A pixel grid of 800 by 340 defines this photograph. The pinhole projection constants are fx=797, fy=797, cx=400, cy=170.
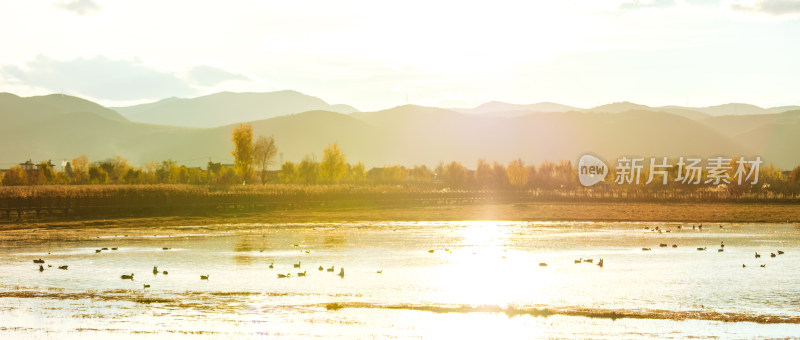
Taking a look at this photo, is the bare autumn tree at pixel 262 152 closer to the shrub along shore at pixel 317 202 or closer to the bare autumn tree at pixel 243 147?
the bare autumn tree at pixel 243 147

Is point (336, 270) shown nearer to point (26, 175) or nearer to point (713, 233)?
point (713, 233)

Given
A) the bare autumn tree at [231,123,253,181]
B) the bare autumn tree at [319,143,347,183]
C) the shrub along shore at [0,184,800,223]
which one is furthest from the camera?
the bare autumn tree at [319,143,347,183]

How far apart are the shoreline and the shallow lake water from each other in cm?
2320

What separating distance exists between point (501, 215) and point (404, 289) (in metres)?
66.0

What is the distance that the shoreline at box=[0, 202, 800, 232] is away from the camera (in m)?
88.4

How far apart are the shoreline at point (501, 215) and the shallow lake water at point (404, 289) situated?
23.2 meters

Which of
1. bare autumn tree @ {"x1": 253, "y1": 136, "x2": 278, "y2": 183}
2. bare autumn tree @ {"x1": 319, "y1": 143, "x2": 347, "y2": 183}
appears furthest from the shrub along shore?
bare autumn tree @ {"x1": 319, "y1": 143, "x2": 347, "y2": 183}

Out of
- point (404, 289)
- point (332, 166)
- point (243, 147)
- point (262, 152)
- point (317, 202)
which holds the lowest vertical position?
point (404, 289)

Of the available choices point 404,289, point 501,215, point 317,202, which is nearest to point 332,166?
point 317,202

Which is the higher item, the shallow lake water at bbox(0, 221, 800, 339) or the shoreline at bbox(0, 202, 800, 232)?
the shoreline at bbox(0, 202, 800, 232)

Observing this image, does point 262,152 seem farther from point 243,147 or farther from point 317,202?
point 317,202

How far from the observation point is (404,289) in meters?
38.3

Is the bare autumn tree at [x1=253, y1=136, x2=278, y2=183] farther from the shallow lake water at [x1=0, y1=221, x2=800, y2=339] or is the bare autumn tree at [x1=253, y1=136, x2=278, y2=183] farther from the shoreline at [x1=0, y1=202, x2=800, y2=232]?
the shallow lake water at [x1=0, y1=221, x2=800, y2=339]

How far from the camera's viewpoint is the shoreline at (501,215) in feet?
290
